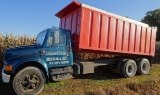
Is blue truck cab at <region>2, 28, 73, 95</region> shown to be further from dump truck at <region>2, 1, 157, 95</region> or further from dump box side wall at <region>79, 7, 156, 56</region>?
dump box side wall at <region>79, 7, 156, 56</region>

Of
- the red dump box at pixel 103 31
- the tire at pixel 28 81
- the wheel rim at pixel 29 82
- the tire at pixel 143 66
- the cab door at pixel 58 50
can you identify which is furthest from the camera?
the tire at pixel 143 66

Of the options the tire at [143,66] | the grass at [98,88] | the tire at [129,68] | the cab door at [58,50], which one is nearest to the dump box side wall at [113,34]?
the tire at [143,66]

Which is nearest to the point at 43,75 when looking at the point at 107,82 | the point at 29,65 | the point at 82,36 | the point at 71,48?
the point at 29,65

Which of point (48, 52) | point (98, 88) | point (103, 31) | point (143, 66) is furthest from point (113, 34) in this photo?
point (48, 52)

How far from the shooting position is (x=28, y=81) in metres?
7.04

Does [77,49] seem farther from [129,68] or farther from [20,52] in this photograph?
[129,68]

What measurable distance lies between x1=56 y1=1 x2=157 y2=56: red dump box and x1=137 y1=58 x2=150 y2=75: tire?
431mm

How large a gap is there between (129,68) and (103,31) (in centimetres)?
259

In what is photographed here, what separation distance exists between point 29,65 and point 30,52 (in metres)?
0.46

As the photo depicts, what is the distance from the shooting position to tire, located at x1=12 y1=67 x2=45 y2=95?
22.4 feet

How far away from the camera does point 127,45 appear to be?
34.4 ft

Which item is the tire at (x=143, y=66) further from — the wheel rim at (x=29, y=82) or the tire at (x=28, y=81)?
the wheel rim at (x=29, y=82)

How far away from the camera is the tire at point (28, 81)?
6826 mm

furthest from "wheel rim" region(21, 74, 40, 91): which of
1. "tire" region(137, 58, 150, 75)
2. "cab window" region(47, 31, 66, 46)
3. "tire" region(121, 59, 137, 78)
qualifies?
"tire" region(137, 58, 150, 75)
